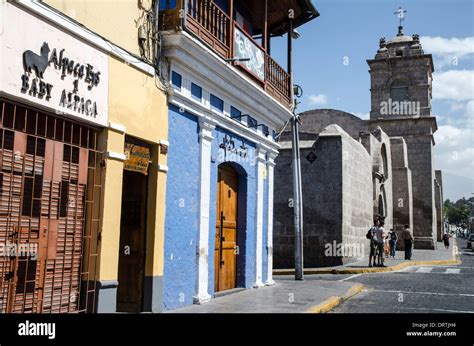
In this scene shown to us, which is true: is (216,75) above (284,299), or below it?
above

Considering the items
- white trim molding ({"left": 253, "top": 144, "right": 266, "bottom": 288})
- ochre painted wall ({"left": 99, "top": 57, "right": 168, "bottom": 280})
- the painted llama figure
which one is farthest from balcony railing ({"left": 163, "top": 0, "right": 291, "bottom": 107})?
the painted llama figure

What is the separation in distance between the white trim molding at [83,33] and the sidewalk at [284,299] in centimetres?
384

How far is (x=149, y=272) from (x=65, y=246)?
180 cm

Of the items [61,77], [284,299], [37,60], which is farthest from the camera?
[284,299]

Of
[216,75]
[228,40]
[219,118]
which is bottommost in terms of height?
[219,118]

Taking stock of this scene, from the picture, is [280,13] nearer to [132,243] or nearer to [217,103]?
[217,103]

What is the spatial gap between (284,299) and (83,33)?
19.8 feet

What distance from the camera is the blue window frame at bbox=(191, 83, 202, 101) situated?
8.75 meters

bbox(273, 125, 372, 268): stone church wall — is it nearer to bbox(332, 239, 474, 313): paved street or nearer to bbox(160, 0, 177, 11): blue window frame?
bbox(332, 239, 474, 313): paved street

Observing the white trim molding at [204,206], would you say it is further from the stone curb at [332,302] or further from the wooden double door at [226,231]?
the stone curb at [332,302]

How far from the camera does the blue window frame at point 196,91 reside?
8750mm

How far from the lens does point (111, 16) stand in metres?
6.84

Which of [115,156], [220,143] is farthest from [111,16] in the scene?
[220,143]
